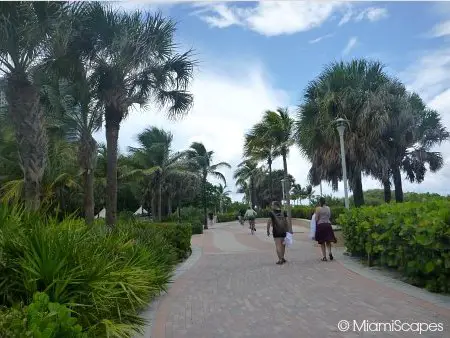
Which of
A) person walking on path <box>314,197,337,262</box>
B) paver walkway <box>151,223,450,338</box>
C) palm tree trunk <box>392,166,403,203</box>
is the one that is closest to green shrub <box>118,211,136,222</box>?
person walking on path <box>314,197,337,262</box>

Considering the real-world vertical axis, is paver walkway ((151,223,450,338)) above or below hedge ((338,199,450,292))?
below

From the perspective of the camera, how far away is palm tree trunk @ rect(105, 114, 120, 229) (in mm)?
13672

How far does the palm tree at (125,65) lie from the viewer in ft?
43.3

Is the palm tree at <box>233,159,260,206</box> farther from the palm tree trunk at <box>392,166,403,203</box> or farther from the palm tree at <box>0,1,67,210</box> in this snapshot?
the palm tree at <box>0,1,67,210</box>

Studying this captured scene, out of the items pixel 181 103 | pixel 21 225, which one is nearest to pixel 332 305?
pixel 21 225

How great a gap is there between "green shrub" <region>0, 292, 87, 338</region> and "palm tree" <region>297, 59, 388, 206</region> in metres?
15.9

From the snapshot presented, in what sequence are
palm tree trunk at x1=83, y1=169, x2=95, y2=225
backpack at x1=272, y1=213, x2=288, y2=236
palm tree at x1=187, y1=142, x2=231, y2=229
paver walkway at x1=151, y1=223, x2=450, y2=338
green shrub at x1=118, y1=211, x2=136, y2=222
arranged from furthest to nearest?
1. palm tree at x1=187, y1=142, x2=231, y2=229
2. palm tree trunk at x1=83, y1=169, x2=95, y2=225
3. green shrub at x1=118, y1=211, x2=136, y2=222
4. backpack at x1=272, y1=213, x2=288, y2=236
5. paver walkway at x1=151, y1=223, x2=450, y2=338

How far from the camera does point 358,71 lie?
64.2 feet

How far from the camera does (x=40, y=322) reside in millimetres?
3631

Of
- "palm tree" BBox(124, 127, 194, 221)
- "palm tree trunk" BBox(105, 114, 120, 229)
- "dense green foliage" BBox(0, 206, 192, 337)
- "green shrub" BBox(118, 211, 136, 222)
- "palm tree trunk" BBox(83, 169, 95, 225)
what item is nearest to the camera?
"dense green foliage" BBox(0, 206, 192, 337)

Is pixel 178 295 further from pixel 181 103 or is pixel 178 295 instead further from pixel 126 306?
pixel 181 103

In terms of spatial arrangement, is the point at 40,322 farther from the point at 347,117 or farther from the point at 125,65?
the point at 347,117

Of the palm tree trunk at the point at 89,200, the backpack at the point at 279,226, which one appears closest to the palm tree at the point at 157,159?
the palm tree trunk at the point at 89,200

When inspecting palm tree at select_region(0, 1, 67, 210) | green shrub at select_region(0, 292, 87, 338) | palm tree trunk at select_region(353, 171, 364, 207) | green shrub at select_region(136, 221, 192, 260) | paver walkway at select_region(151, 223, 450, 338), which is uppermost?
palm tree at select_region(0, 1, 67, 210)
